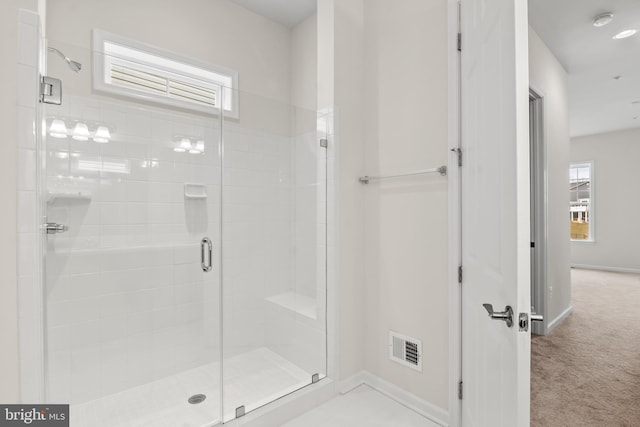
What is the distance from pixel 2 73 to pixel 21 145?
267 millimetres

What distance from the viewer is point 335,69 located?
2129 mm

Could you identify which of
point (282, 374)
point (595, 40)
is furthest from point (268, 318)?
point (595, 40)

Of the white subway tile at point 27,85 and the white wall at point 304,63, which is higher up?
the white wall at point 304,63

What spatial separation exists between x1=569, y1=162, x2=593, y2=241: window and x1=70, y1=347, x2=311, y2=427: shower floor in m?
7.03

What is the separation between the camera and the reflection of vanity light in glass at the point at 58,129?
1714mm

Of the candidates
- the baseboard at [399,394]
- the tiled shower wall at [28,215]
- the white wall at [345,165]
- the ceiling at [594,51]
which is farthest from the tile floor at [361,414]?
the ceiling at [594,51]

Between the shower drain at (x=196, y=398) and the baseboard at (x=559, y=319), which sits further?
the baseboard at (x=559, y=319)

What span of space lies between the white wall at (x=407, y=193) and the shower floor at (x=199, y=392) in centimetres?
66

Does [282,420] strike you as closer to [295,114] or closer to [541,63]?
[295,114]

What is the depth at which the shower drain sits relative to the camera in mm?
1948

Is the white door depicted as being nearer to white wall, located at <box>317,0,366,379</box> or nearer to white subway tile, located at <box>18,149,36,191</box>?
white wall, located at <box>317,0,366,379</box>

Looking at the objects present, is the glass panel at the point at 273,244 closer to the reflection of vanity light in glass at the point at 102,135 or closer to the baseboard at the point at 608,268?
the reflection of vanity light in glass at the point at 102,135

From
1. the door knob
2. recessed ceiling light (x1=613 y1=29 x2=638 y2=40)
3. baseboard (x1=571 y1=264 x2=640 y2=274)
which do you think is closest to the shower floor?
the door knob
